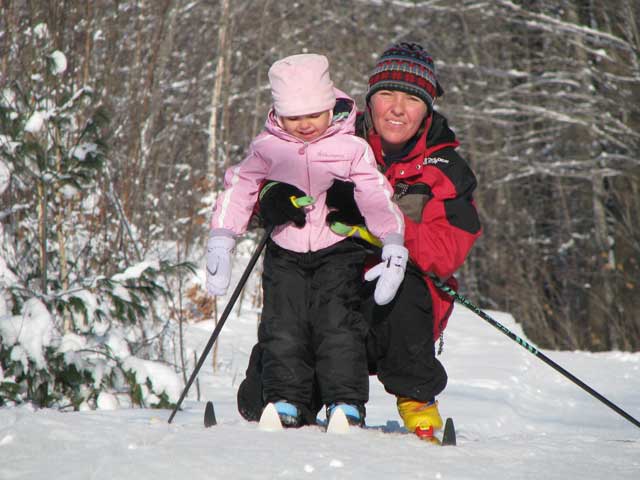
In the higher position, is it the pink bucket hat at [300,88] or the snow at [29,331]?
the pink bucket hat at [300,88]

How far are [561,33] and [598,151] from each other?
2.20 metres

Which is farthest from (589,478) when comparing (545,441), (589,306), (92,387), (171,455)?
(589,306)

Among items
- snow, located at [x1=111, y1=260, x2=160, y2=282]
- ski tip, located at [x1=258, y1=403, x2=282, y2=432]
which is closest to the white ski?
ski tip, located at [x1=258, y1=403, x2=282, y2=432]

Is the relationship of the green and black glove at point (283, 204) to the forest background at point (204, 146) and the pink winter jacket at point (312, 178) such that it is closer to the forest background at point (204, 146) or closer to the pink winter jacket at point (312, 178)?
the pink winter jacket at point (312, 178)

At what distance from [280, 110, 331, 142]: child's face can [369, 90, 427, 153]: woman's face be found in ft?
1.03

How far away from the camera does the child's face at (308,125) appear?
2.98 meters

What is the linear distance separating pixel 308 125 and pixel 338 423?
1010 millimetres

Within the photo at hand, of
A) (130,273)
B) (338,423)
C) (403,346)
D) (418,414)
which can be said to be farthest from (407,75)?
(130,273)

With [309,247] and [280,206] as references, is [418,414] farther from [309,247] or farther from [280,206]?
[280,206]

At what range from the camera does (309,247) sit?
299 centimetres

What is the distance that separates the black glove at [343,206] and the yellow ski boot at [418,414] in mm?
657

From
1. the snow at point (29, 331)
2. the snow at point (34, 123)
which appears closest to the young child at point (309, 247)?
the snow at point (29, 331)

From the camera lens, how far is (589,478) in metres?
2.21

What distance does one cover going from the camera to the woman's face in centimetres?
322
